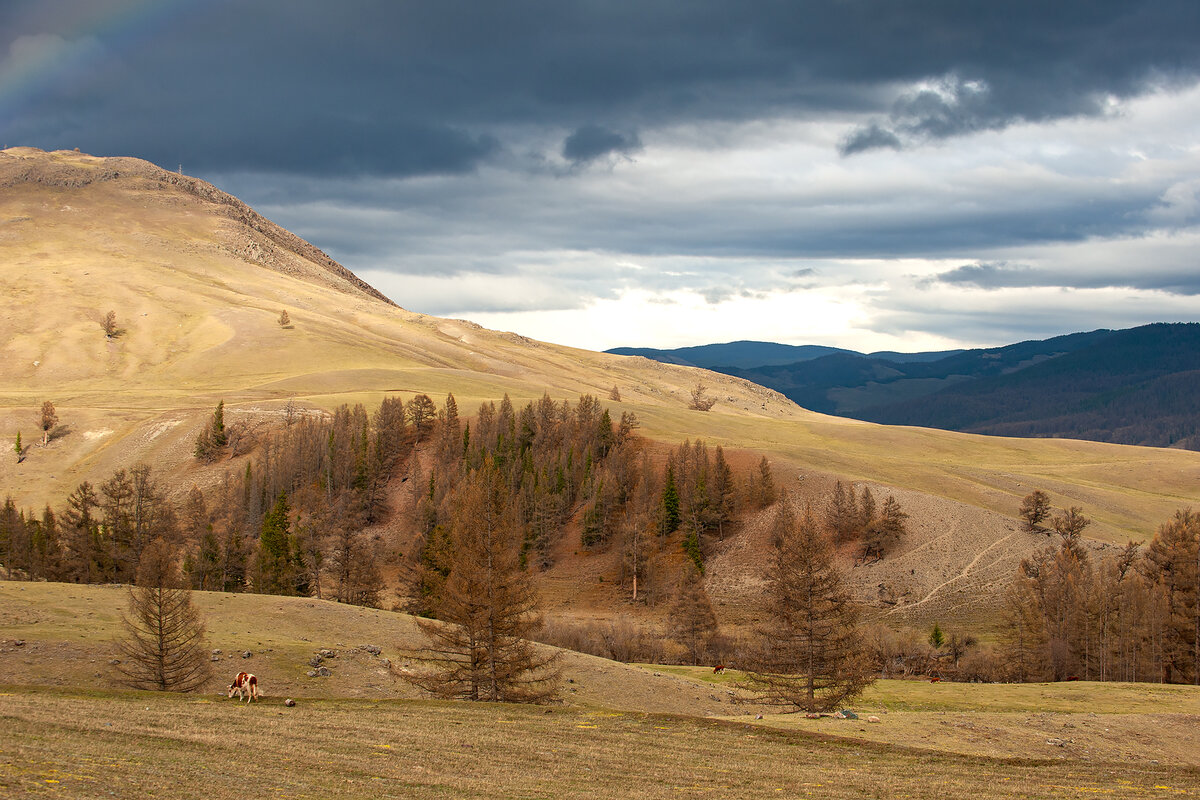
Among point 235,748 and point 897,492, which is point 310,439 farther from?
point 235,748

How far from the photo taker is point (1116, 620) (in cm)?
8269

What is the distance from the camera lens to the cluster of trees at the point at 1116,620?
257ft

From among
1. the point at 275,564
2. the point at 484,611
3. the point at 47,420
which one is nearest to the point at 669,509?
the point at 275,564

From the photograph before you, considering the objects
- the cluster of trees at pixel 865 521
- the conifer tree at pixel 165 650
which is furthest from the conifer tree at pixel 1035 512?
the conifer tree at pixel 165 650

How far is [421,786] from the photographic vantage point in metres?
23.7

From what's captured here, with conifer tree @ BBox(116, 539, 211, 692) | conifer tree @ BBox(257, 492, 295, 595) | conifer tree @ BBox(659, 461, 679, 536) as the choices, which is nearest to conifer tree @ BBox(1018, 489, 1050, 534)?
conifer tree @ BBox(659, 461, 679, 536)

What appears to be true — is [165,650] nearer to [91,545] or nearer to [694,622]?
[694,622]

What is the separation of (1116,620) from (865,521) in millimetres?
34839

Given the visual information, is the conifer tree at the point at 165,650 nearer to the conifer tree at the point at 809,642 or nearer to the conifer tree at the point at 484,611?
the conifer tree at the point at 484,611

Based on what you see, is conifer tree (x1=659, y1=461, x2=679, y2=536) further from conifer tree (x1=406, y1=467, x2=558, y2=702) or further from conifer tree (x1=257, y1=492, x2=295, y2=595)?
conifer tree (x1=406, y1=467, x2=558, y2=702)

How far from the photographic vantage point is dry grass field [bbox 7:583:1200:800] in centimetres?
2338

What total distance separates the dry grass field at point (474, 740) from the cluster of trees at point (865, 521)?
55774 millimetres

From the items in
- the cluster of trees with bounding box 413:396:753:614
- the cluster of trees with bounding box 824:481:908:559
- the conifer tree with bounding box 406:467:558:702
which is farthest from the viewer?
the cluster of trees with bounding box 413:396:753:614

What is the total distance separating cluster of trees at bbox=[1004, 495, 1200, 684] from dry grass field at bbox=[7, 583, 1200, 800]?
25116 millimetres
